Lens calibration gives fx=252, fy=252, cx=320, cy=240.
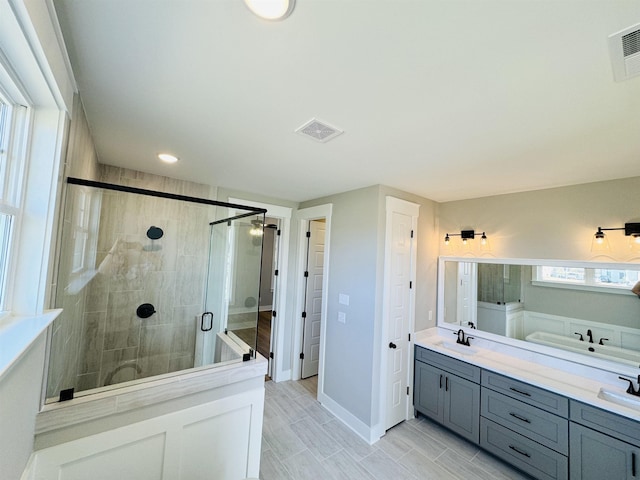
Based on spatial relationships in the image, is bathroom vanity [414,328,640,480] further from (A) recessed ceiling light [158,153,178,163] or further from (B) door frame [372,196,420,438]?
(A) recessed ceiling light [158,153,178,163]

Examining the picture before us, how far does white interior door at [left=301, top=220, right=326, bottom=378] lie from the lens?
12.3 feet

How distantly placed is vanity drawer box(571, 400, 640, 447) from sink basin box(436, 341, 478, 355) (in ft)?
3.02

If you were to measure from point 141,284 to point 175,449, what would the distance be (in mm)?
1745

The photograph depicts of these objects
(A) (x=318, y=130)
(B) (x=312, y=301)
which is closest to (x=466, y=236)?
(B) (x=312, y=301)

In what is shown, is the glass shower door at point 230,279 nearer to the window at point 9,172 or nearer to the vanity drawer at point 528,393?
the window at point 9,172

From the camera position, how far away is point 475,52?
96cm

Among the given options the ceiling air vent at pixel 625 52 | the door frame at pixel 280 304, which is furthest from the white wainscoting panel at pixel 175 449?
the ceiling air vent at pixel 625 52

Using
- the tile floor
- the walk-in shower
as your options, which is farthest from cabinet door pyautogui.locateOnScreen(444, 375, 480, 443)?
the walk-in shower

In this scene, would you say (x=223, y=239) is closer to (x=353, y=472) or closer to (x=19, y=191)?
(x=19, y=191)

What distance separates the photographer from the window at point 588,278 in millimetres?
2154

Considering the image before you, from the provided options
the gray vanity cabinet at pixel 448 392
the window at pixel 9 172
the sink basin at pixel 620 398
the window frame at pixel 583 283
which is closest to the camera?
the window at pixel 9 172

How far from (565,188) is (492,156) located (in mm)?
1249

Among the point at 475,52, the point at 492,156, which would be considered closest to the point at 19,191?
the point at 475,52

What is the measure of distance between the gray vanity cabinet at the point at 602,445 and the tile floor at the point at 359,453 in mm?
541
